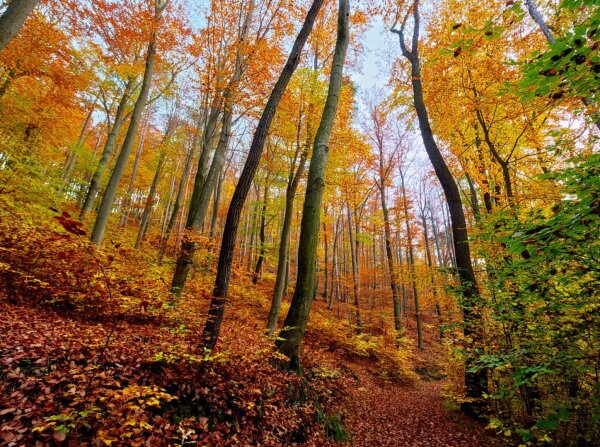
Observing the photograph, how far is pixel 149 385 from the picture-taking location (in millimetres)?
3572

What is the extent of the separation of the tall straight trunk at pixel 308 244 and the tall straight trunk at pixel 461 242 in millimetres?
2993

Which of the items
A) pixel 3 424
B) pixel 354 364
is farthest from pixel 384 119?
pixel 3 424

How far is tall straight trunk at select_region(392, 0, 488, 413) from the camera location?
18.1 feet

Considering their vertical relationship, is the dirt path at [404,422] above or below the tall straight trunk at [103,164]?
below

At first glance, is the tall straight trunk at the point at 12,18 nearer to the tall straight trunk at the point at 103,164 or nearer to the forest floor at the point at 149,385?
the forest floor at the point at 149,385

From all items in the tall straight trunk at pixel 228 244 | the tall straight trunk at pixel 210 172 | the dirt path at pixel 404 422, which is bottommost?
the dirt path at pixel 404 422

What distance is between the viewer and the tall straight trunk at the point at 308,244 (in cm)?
558

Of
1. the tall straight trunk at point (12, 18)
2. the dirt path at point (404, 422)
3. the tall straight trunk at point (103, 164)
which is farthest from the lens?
the tall straight trunk at point (103, 164)

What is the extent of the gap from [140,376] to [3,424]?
1.31 meters

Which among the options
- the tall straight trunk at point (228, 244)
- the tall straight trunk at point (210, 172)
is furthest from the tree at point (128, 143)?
the tall straight trunk at point (228, 244)

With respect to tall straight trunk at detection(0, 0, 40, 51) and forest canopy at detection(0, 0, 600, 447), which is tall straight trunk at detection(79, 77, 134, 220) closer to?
forest canopy at detection(0, 0, 600, 447)

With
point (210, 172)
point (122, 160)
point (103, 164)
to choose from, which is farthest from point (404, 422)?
point (103, 164)

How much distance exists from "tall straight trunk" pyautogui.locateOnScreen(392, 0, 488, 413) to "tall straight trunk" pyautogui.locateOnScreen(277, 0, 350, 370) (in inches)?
118

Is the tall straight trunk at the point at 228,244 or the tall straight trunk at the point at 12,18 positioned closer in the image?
the tall straight trunk at the point at 228,244
